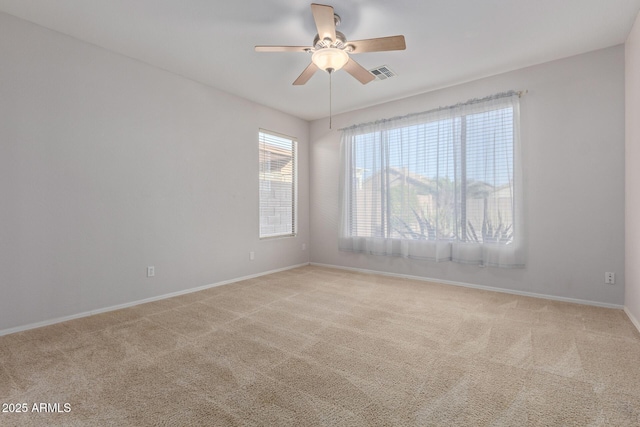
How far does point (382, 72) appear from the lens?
373 centimetres

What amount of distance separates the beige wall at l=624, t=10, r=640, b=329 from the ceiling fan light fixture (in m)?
2.66

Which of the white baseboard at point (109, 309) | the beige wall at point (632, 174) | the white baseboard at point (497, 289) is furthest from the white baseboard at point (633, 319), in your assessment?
→ the white baseboard at point (109, 309)

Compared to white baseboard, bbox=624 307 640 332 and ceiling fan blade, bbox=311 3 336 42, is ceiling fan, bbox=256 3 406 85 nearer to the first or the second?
ceiling fan blade, bbox=311 3 336 42

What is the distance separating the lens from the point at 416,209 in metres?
4.48

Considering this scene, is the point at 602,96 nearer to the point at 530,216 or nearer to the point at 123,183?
the point at 530,216

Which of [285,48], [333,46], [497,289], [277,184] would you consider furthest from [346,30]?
[497,289]

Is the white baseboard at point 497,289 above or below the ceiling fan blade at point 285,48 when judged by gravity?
below

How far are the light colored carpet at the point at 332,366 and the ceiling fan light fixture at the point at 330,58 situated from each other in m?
2.41

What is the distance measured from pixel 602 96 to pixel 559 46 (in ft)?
2.40

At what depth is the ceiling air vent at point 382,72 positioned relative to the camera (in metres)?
3.61

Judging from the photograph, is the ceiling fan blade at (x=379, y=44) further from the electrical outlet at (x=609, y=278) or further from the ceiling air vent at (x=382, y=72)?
the electrical outlet at (x=609, y=278)

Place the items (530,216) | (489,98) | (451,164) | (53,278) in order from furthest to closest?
1. (451,164)
2. (489,98)
3. (530,216)
4. (53,278)

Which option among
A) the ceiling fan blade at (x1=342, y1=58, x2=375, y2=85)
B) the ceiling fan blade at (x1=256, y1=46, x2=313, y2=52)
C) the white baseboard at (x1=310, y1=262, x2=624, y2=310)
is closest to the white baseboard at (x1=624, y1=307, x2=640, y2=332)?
the white baseboard at (x1=310, y1=262, x2=624, y2=310)

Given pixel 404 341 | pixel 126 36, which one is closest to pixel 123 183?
pixel 126 36
